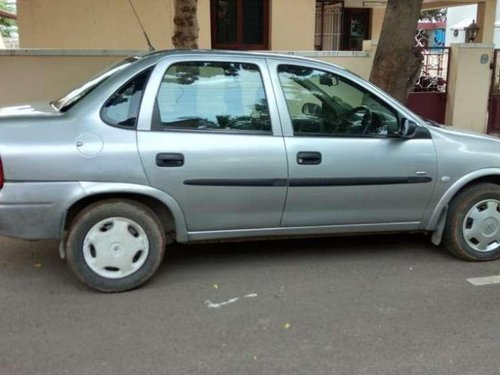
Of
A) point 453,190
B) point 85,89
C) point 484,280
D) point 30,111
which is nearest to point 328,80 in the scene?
point 453,190

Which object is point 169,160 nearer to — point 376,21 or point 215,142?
point 215,142

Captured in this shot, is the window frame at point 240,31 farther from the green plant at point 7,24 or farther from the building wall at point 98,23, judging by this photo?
the green plant at point 7,24

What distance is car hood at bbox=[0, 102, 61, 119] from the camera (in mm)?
4086

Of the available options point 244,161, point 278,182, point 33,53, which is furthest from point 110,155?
point 33,53

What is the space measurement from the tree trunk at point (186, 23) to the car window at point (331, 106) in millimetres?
3220

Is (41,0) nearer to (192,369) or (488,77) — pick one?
(488,77)

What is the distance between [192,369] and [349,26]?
13489 mm

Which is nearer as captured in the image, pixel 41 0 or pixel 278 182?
pixel 278 182

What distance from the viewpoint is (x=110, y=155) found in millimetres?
3975

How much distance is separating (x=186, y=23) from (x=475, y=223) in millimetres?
4356

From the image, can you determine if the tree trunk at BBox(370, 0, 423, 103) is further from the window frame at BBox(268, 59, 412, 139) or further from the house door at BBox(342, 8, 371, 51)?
the house door at BBox(342, 8, 371, 51)

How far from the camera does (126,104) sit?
4.11 metres

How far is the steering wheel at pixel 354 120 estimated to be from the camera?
178 inches

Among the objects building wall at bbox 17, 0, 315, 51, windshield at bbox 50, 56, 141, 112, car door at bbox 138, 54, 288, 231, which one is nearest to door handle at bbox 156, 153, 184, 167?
car door at bbox 138, 54, 288, 231
